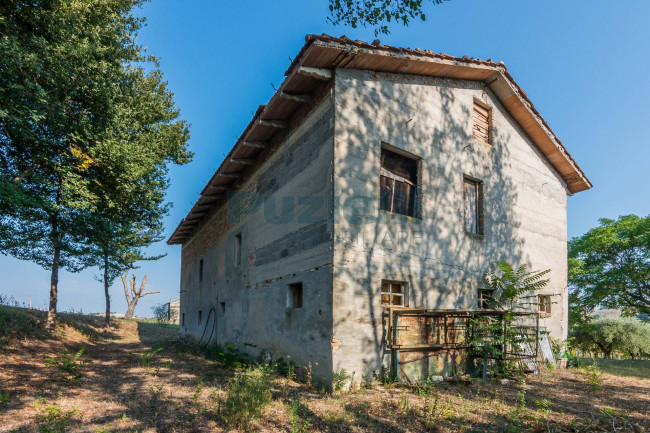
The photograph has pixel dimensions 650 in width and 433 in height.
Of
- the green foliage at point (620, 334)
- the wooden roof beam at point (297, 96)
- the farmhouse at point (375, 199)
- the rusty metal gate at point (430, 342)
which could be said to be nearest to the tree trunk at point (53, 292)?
the farmhouse at point (375, 199)

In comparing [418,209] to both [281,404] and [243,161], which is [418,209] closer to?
[281,404]

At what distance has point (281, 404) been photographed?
6.72 metres

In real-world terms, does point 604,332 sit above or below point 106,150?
below

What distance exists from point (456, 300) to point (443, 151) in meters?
3.91

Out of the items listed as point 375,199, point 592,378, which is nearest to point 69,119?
point 375,199

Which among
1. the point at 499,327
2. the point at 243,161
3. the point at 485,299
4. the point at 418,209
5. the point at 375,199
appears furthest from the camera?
the point at 243,161

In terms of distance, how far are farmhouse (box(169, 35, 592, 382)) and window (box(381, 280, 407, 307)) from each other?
3 centimetres

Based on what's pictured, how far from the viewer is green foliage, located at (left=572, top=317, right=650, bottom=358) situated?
21.5 m

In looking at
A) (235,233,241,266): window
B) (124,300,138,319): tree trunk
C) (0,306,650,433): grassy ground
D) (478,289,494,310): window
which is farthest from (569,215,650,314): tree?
(124,300,138,319): tree trunk

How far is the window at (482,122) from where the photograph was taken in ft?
38.6

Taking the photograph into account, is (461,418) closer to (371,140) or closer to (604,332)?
(371,140)

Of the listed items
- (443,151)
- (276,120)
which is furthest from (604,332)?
(276,120)

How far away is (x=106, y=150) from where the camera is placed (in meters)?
11.7

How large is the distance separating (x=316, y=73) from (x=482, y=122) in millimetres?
6301
